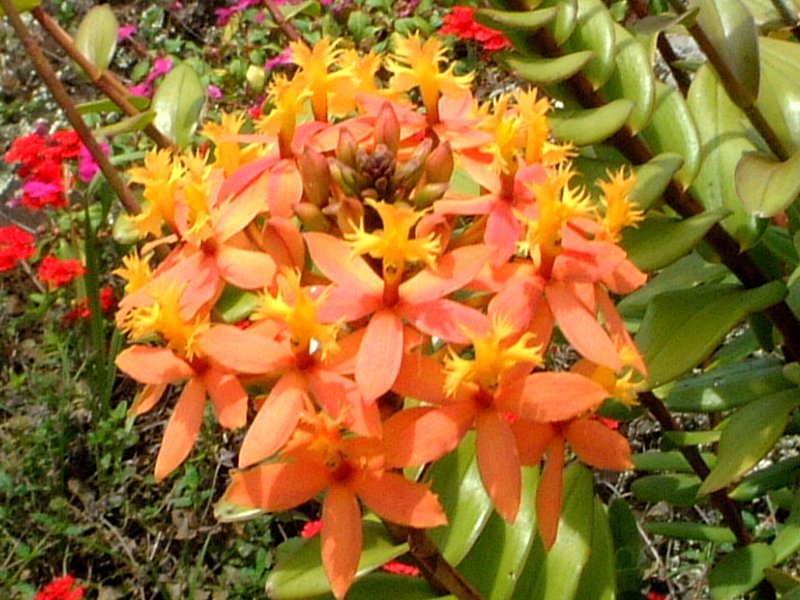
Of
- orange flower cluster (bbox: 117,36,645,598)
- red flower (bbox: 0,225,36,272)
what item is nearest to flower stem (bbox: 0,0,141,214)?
orange flower cluster (bbox: 117,36,645,598)

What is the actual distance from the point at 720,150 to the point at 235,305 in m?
0.60

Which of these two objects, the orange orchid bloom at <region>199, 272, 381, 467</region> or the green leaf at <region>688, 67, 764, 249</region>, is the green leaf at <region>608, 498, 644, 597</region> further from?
the orange orchid bloom at <region>199, 272, 381, 467</region>

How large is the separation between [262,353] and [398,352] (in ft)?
0.36

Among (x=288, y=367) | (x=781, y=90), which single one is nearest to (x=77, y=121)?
(x=288, y=367)

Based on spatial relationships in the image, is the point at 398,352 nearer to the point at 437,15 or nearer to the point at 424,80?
the point at 424,80

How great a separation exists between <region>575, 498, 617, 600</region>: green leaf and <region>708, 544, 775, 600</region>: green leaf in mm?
259

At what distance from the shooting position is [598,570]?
1.10 meters

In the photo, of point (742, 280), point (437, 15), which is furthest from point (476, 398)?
point (437, 15)

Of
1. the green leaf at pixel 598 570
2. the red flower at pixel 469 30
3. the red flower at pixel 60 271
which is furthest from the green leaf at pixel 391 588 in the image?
the red flower at pixel 60 271

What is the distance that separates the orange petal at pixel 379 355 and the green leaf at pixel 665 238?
40 cm

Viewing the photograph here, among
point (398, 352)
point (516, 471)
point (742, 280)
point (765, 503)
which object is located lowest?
point (765, 503)

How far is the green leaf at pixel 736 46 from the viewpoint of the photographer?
3.43ft

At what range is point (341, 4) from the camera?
366 cm

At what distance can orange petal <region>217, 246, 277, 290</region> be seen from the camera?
2.77 ft
